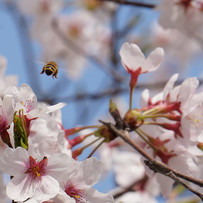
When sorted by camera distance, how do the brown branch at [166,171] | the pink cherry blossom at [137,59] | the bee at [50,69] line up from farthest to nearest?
the pink cherry blossom at [137,59] → the bee at [50,69] → the brown branch at [166,171]

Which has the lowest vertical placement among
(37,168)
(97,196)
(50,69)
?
(97,196)

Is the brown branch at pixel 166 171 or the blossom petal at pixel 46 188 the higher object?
the brown branch at pixel 166 171

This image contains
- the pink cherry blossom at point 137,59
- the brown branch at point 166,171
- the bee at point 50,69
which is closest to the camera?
the brown branch at point 166,171

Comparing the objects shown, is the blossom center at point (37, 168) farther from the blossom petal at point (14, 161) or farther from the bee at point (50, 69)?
the bee at point (50, 69)

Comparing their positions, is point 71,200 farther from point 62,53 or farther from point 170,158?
point 62,53

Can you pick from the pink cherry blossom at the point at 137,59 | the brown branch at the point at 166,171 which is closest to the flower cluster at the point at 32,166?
the brown branch at the point at 166,171

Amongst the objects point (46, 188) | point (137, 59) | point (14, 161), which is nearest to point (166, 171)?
point (46, 188)

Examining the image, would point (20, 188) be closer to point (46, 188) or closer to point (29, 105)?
point (46, 188)

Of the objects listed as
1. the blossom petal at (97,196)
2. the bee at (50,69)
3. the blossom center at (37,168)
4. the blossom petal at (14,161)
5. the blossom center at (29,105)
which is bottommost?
the blossom petal at (97,196)

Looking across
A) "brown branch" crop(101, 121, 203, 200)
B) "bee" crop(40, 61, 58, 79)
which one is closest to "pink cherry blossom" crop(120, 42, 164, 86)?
"bee" crop(40, 61, 58, 79)

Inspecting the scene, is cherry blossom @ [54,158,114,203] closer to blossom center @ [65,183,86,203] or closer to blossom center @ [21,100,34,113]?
blossom center @ [65,183,86,203]

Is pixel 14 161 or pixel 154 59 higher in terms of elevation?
pixel 154 59
